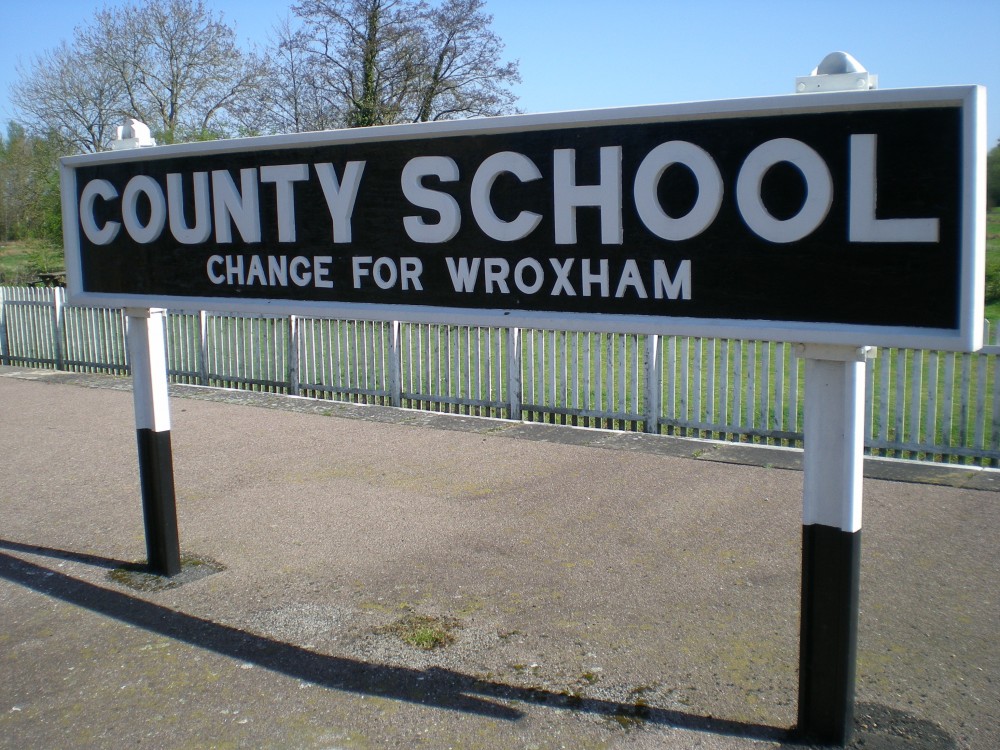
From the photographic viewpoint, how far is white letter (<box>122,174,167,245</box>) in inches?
199

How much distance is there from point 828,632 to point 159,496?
3.55 meters

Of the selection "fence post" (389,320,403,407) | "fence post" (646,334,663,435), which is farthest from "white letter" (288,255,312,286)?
"fence post" (389,320,403,407)

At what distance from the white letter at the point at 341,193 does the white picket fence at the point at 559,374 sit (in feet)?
12.9

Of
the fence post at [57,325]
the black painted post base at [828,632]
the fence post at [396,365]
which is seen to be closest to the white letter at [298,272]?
the black painted post base at [828,632]

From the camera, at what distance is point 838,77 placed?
9.98 ft

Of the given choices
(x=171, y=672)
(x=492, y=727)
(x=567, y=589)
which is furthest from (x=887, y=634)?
(x=171, y=672)

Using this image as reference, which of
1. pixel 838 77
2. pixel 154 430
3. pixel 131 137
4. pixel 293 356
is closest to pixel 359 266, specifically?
pixel 154 430

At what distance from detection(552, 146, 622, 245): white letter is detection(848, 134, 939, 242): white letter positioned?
2.73 feet

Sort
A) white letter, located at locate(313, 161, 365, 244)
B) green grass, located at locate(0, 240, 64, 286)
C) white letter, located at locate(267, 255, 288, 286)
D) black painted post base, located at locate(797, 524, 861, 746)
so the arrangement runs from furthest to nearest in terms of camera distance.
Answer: green grass, located at locate(0, 240, 64, 286), white letter, located at locate(267, 255, 288, 286), white letter, located at locate(313, 161, 365, 244), black painted post base, located at locate(797, 524, 861, 746)

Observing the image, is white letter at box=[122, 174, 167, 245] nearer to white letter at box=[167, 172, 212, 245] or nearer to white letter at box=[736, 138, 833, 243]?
white letter at box=[167, 172, 212, 245]

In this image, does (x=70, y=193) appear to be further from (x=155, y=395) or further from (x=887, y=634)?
(x=887, y=634)

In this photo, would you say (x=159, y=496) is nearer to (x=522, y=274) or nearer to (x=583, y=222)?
(x=522, y=274)

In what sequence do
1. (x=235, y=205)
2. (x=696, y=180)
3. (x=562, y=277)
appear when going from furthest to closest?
(x=235, y=205), (x=562, y=277), (x=696, y=180)

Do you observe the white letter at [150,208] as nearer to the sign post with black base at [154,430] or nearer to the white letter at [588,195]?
the sign post with black base at [154,430]
